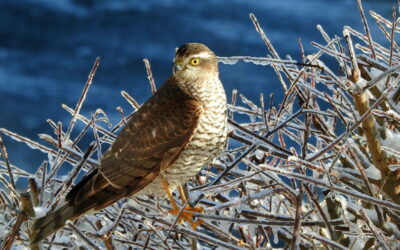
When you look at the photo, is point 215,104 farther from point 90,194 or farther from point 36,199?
point 36,199

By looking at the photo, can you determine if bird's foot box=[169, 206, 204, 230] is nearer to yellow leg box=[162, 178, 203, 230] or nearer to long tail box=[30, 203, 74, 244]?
yellow leg box=[162, 178, 203, 230]

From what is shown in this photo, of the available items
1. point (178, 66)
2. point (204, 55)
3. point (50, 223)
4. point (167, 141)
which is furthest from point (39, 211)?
point (204, 55)

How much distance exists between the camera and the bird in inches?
141

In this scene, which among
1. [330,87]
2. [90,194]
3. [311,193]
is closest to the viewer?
[311,193]

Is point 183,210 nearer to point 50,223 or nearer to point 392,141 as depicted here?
point 50,223

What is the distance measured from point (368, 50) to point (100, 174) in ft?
6.36

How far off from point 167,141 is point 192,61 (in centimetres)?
54

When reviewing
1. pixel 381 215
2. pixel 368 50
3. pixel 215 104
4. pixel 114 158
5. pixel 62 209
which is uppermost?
pixel 368 50

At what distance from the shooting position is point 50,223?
3.20 m

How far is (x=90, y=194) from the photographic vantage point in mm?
3545

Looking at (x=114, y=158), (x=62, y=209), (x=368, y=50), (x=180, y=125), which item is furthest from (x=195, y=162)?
(x=368, y=50)

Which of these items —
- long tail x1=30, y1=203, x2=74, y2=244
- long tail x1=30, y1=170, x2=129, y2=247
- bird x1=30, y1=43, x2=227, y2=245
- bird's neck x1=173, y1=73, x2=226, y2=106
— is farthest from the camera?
bird's neck x1=173, y1=73, x2=226, y2=106

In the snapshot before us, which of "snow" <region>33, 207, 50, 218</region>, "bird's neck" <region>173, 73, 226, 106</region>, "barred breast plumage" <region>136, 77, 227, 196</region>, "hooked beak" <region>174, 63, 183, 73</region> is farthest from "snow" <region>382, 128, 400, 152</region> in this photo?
"snow" <region>33, 207, 50, 218</region>

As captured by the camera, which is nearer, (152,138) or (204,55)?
(152,138)
